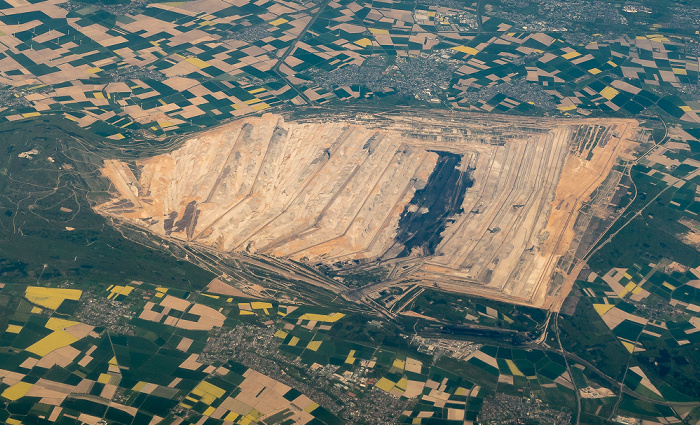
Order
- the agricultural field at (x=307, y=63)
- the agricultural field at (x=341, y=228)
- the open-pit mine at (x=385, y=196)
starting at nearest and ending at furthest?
1. the agricultural field at (x=341, y=228)
2. the open-pit mine at (x=385, y=196)
3. the agricultural field at (x=307, y=63)

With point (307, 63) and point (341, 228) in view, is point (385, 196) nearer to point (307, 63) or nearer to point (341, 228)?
point (341, 228)

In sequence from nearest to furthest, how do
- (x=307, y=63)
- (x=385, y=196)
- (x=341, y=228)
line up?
1. (x=341, y=228)
2. (x=385, y=196)
3. (x=307, y=63)

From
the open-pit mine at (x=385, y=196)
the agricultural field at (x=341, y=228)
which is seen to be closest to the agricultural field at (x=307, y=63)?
the agricultural field at (x=341, y=228)

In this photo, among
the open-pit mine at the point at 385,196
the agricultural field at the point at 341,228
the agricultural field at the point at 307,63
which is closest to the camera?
the agricultural field at the point at 341,228

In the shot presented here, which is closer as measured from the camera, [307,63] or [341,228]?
[341,228]

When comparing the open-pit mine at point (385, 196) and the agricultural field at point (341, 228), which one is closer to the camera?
the agricultural field at point (341, 228)

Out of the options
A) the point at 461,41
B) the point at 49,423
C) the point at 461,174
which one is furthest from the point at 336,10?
the point at 49,423

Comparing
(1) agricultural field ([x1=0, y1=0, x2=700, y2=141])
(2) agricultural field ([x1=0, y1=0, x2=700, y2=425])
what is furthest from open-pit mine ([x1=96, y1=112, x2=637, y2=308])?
(1) agricultural field ([x1=0, y1=0, x2=700, y2=141])

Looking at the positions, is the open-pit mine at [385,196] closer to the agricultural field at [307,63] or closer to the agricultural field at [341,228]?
the agricultural field at [341,228]

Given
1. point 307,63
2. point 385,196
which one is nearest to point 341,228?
point 385,196
